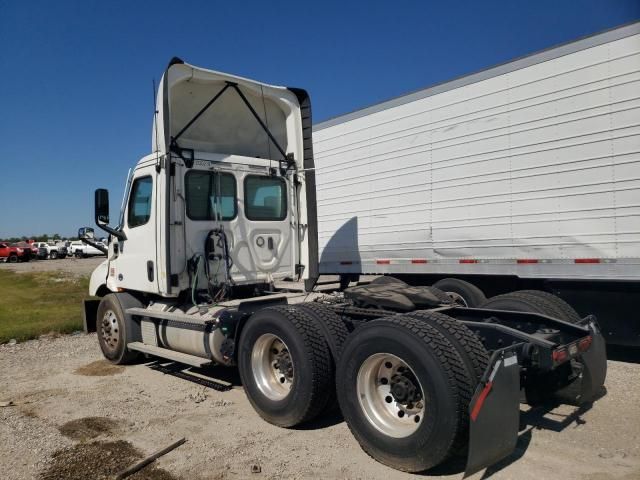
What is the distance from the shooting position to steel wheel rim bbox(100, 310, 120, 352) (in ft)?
24.8

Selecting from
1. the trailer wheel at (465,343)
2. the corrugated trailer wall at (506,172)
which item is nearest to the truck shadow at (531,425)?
the trailer wheel at (465,343)

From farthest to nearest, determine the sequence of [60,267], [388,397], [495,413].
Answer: [60,267] < [388,397] < [495,413]

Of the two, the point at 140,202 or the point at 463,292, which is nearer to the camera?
the point at 140,202

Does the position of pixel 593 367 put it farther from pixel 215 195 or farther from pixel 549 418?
pixel 215 195

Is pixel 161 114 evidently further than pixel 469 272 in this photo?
No

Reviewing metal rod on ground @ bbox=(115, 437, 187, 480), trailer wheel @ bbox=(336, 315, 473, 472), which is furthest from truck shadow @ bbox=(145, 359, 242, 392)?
trailer wheel @ bbox=(336, 315, 473, 472)

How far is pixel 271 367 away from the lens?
5.25 metres

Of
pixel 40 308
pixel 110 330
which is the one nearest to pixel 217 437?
pixel 110 330

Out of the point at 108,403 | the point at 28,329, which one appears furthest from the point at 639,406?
the point at 28,329

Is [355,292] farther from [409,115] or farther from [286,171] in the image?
[409,115]

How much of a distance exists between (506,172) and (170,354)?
504 centimetres

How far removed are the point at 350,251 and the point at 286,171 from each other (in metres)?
2.67

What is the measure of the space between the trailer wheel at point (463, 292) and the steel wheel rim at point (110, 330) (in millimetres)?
4725

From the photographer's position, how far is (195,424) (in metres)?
5.16
